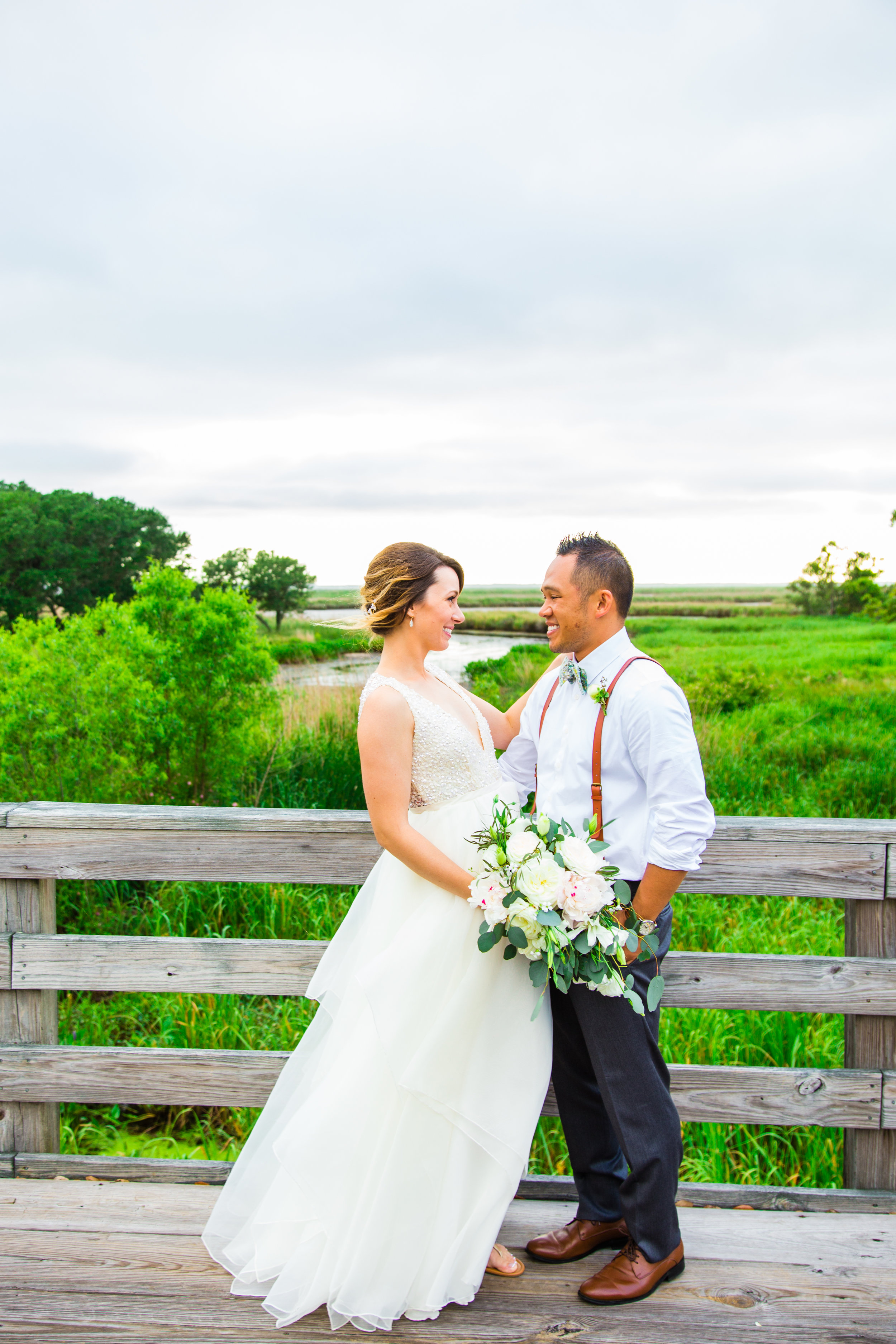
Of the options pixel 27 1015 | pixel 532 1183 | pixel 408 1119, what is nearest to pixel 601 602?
pixel 408 1119

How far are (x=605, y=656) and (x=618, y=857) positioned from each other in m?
0.55

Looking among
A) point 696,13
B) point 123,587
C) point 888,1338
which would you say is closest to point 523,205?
point 696,13

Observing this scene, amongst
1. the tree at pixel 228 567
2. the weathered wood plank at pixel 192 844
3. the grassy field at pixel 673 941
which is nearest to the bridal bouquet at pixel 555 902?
the weathered wood plank at pixel 192 844

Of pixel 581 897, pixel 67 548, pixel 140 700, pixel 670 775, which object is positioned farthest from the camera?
pixel 67 548

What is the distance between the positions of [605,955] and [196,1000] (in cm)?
335

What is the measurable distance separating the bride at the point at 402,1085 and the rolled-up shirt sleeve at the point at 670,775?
514 mm

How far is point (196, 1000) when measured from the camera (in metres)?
4.34

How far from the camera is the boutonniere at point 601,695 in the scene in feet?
6.40

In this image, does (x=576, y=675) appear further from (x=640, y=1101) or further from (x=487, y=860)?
(x=640, y=1101)

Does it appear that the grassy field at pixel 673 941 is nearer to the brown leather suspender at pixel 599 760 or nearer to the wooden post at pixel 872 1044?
the wooden post at pixel 872 1044

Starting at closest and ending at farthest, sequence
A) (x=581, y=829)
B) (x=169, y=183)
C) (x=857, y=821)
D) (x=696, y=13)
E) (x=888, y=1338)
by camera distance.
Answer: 1. (x=888, y=1338)
2. (x=581, y=829)
3. (x=857, y=821)
4. (x=696, y=13)
5. (x=169, y=183)

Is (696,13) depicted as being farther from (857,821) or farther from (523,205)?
(857,821)

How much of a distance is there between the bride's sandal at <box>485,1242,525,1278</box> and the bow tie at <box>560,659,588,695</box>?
1578 millimetres

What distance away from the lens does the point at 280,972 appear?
2.44m
